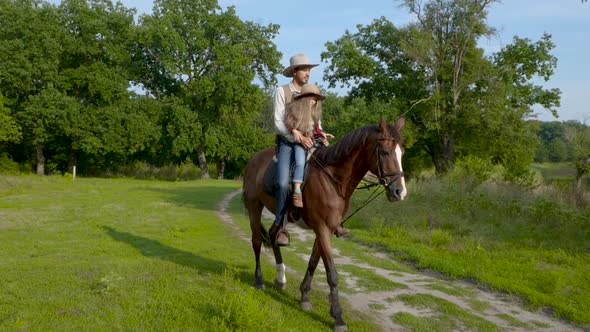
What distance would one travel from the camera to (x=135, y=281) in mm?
6727

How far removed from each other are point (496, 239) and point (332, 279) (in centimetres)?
708

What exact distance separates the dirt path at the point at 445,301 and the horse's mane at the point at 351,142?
2259 mm

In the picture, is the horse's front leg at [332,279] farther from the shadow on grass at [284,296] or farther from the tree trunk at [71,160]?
the tree trunk at [71,160]

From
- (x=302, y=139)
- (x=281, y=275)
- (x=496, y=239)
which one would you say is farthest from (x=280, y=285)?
(x=496, y=239)

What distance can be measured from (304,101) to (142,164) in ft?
157

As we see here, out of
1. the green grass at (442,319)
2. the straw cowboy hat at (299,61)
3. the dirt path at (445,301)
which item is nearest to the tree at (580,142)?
the dirt path at (445,301)

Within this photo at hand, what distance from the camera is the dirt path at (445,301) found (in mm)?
6059

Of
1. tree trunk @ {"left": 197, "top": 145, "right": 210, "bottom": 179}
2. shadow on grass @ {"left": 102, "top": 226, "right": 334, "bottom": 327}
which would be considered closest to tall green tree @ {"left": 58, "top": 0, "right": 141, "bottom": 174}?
tree trunk @ {"left": 197, "top": 145, "right": 210, "bottom": 179}

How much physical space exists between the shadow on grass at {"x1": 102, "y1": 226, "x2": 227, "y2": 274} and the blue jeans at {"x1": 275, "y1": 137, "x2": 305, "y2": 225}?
2.23 meters

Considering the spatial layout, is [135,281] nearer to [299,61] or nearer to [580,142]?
[299,61]

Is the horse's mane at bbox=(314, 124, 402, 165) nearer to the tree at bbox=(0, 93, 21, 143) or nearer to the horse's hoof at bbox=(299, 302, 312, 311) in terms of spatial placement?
the horse's hoof at bbox=(299, 302, 312, 311)

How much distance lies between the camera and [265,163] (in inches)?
288

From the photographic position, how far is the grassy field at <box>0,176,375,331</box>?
5141mm

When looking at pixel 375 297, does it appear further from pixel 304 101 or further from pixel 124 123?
pixel 124 123
